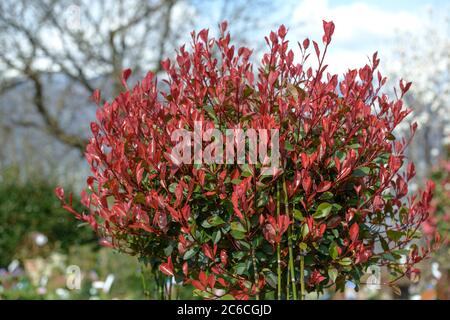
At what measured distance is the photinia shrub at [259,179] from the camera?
241cm

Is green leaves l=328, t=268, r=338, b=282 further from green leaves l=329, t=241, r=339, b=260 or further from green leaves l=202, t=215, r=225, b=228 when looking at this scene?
green leaves l=202, t=215, r=225, b=228

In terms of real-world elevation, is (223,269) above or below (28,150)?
below

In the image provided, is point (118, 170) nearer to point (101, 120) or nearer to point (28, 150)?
point (101, 120)

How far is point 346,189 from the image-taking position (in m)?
2.60

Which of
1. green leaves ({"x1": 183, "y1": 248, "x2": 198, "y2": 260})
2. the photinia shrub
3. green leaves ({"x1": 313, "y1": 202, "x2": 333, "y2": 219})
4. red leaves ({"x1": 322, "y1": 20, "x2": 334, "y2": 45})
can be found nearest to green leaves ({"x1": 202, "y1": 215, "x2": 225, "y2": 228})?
the photinia shrub

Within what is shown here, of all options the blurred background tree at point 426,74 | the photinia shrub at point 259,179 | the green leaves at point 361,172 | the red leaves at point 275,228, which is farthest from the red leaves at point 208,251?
the blurred background tree at point 426,74

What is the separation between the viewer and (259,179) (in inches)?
93.4

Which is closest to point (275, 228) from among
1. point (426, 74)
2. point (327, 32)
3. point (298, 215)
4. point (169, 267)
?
point (298, 215)

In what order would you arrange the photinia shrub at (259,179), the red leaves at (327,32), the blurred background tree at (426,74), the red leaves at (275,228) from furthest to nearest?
1. the blurred background tree at (426,74)
2. the red leaves at (327,32)
3. the photinia shrub at (259,179)
4. the red leaves at (275,228)

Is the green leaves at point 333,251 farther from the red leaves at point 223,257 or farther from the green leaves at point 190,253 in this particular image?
the green leaves at point 190,253

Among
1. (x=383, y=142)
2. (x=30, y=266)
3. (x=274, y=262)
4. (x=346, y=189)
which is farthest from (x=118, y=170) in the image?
(x=30, y=266)

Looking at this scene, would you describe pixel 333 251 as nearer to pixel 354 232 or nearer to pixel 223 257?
pixel 354 232

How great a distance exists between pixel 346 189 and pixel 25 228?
7330 mm

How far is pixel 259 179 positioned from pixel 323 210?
293 millimetres
